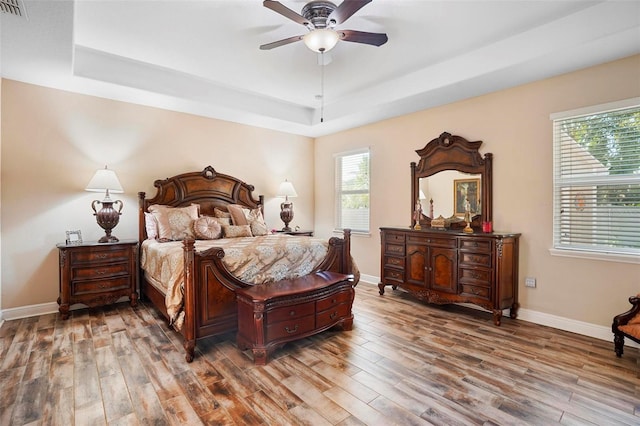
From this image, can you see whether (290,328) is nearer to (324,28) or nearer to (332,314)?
(332,314)

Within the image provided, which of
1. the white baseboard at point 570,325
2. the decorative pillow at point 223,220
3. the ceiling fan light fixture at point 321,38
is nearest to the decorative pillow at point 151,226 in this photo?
the decorative pillow at point 223,220

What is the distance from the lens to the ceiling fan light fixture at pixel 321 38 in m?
2.56

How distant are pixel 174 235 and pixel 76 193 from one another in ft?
4.25

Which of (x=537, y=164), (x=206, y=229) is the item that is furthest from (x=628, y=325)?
(x=206, y=229)

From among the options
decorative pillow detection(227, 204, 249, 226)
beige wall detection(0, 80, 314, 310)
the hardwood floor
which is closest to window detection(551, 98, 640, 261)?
the hardwood floor

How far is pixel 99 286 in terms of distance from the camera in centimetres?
375

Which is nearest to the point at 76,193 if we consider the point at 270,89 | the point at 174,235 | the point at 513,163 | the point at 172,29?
the point at 174,235

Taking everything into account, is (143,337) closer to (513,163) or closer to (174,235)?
(174,235)

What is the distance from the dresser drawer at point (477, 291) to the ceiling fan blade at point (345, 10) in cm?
304

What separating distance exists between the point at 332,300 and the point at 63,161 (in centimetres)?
366

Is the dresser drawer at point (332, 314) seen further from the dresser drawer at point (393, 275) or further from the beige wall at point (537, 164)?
the beige wall at point (537, 164)

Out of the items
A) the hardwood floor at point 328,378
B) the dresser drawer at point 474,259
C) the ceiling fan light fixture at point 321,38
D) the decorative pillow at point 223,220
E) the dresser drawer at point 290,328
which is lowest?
the hardwood floor at point 328,378

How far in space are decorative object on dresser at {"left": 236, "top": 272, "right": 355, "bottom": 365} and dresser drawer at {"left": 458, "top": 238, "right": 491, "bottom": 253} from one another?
1.44 metres

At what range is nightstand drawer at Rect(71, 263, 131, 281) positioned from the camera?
3617 millimetres
